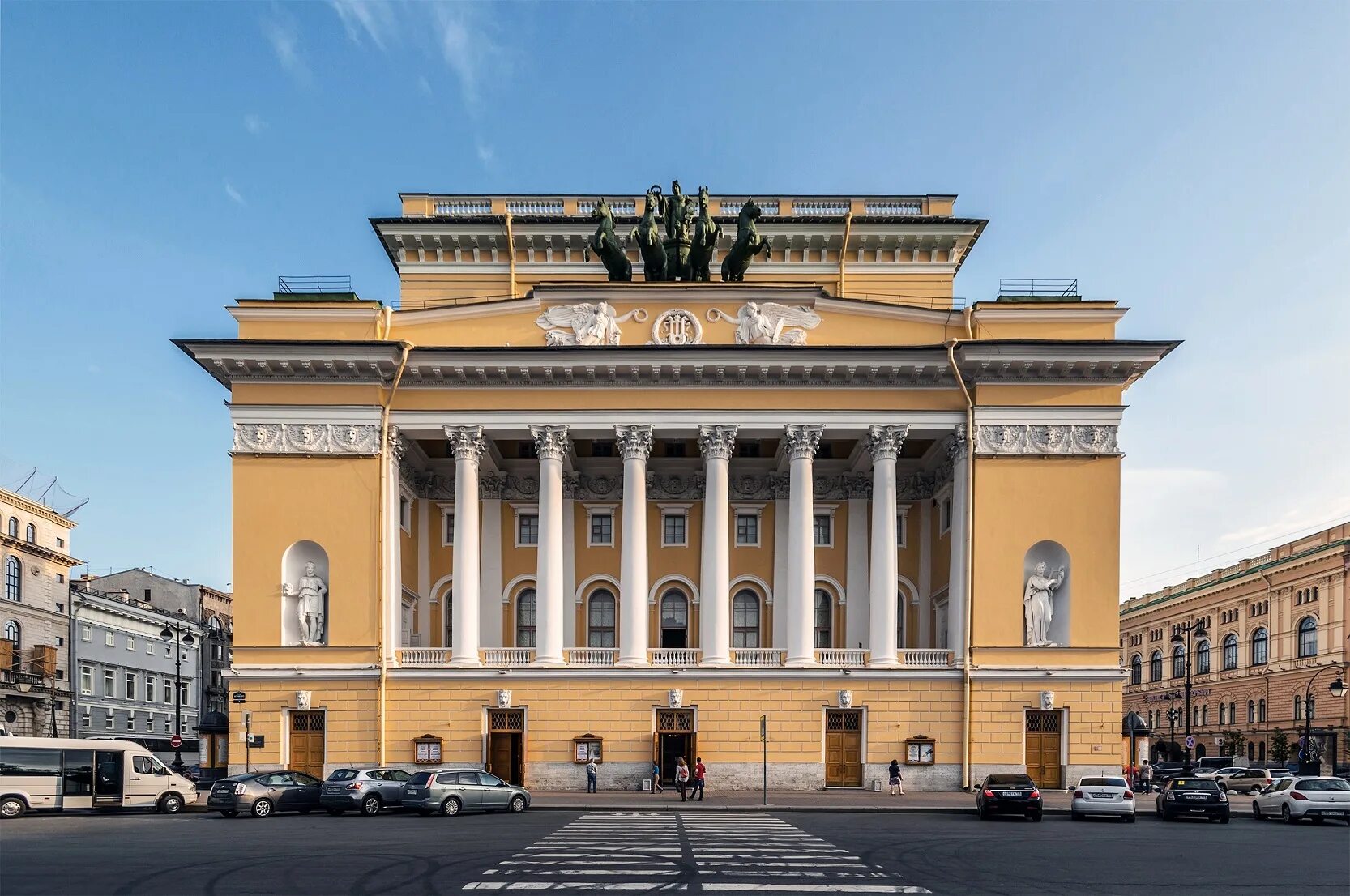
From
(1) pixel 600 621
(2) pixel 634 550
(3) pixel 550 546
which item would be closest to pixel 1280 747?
(1) pixel 600 621

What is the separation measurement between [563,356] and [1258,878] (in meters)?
25.1

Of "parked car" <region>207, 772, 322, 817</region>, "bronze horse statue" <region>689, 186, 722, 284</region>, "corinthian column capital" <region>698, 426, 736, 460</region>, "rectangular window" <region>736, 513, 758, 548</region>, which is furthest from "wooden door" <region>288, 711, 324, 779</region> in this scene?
"bronze horse statue" <region>689, 186, 722, 284</region>

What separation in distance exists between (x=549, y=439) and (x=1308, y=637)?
5996 centimetres

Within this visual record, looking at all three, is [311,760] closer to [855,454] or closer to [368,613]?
[368,613]

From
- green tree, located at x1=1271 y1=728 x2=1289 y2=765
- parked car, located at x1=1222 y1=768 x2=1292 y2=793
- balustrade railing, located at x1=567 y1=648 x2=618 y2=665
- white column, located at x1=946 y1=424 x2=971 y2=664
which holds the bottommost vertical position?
green tree, located at x1=1271 y1=728 x2=1289 y2=765

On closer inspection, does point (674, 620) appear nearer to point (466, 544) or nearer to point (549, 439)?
point (466, 544)

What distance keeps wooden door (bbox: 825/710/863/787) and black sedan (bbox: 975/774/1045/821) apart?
25.3 ft

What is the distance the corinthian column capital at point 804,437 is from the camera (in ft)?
125

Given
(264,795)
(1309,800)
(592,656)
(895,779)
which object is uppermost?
(592,656)

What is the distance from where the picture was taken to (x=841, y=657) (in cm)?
3822

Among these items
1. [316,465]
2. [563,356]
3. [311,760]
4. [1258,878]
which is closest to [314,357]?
[316,465]

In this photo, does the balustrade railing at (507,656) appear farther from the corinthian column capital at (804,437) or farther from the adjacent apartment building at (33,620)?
the adjacent apartment building at (33,620)

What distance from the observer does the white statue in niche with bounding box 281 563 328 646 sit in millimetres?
36844

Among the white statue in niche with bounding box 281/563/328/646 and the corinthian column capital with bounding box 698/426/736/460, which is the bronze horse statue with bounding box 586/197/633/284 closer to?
the corinthian column capital with bounding box 698/426/736/460
